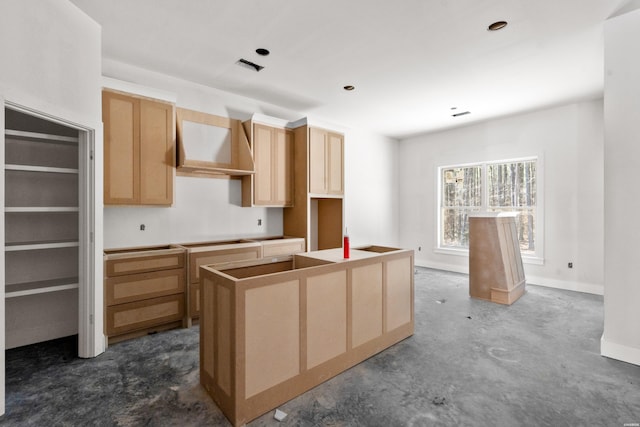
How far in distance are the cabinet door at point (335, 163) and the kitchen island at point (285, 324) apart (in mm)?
2339

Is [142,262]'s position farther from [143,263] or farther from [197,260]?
[197,260]

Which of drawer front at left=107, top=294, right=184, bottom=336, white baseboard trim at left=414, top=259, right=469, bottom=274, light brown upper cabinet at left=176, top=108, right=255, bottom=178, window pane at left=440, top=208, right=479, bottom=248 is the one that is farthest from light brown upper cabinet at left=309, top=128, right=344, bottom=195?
white baseboard trim at left=414, top=259, right=469, bottom=274

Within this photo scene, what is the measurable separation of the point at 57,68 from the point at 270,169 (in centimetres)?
249

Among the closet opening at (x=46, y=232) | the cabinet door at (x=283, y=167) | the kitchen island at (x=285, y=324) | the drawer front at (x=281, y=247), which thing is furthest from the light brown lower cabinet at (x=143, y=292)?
the cabinet door at (x=283, y=167)

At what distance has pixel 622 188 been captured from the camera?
8.77 feet

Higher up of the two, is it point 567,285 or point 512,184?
point 512,184

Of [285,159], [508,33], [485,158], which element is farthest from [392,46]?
[485,158]

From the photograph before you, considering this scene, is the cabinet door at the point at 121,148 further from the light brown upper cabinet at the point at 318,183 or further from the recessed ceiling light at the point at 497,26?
the recessed ceiling light at the point at 497,26

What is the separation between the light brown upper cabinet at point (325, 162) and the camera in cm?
Answer: 471

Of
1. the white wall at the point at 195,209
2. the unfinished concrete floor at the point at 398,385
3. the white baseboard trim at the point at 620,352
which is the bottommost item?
the unfinished concrete floor at the point at 398,385

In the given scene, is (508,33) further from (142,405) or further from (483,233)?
(142,405)

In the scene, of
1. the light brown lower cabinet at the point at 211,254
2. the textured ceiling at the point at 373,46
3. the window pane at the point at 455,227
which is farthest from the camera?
the window pane at the point at 455,227

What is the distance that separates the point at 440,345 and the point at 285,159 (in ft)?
10.3

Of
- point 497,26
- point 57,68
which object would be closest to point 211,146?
point 57,68
